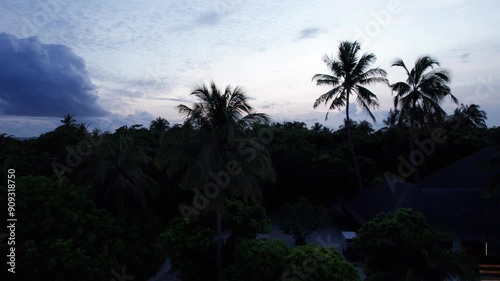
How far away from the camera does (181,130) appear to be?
43.3 ft

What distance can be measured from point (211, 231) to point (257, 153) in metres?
4.05

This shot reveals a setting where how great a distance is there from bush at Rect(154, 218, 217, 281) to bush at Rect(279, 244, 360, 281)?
392cm

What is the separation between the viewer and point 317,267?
1066 cm

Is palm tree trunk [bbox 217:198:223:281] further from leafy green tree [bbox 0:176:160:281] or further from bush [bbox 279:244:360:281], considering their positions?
leafy green tree [bbox 0:176:160:281]

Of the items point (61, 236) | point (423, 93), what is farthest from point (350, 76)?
point (61, 236)

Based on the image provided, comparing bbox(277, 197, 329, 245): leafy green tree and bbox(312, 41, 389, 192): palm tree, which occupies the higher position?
bbox(312, 41, 389, 192): palm tree

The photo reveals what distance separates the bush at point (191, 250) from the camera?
1348cm

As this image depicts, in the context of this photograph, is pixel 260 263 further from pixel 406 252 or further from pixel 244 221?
pixel 406 252

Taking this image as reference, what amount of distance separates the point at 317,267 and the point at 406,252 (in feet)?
9.99

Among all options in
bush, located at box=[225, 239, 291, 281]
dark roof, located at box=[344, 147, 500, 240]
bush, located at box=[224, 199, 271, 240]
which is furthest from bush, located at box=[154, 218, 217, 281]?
dark roof, located at box=[344, 147, 500, 240]

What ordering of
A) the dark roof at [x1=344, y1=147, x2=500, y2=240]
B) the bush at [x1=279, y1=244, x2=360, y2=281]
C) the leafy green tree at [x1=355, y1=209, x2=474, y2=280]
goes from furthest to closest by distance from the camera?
the dark roof at [x1=344, y1=147, x2=500, y2=240]
the bush at [x1=279, y1=244, x2=360, y2=281]
the leafy green tree at [x1=355, y1=209, x2=474, y2=280]

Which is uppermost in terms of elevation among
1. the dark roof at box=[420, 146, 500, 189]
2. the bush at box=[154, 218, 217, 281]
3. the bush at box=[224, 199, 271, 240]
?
the dark roof at box=[420, 146, 500, 189]

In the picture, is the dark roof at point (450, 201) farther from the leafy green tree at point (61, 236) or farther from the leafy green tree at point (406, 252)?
the leafy green tree at point (61, 236)

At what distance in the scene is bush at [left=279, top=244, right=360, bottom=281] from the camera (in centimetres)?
1055
